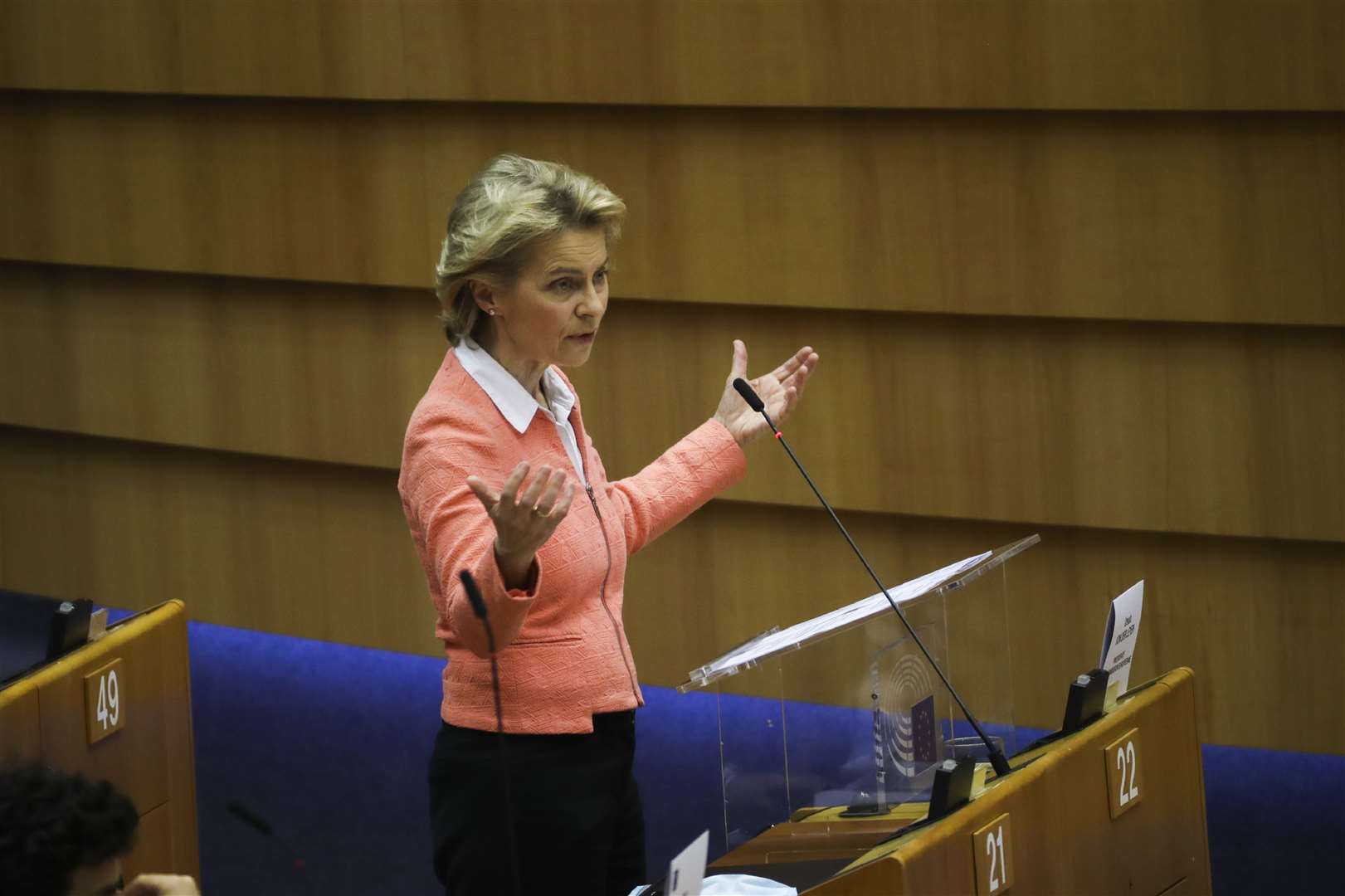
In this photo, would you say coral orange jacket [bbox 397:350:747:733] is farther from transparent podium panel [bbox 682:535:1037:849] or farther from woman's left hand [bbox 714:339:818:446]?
woman's left hand [bbox 714:339:818:446]

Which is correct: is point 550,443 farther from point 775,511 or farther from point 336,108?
point 336,108

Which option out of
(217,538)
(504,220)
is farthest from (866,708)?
(217,538)

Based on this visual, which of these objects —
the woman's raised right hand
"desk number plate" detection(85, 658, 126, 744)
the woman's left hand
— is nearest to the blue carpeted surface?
"desk number plate" detection(85, 658, 126, 744)

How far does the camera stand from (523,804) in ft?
5.64

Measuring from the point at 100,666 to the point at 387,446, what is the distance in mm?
1383

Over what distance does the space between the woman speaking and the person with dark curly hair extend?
0.32 meters

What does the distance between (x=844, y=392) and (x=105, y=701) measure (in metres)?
1.46

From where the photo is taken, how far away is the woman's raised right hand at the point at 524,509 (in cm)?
147

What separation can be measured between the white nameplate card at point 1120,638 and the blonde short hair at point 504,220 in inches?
26.9

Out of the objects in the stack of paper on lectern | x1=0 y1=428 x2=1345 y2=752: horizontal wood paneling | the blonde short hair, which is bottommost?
x1=0 y1=428 x2=1345 y2=752: horizontal wood paneling

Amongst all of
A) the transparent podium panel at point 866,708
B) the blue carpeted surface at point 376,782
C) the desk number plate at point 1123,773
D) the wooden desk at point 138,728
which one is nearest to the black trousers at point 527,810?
the transparent podium panel at point 866,708

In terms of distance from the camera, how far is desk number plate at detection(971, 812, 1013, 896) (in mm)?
1582

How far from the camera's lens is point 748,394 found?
1915 millimetres

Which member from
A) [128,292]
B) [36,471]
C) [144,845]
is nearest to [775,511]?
[144,845]
